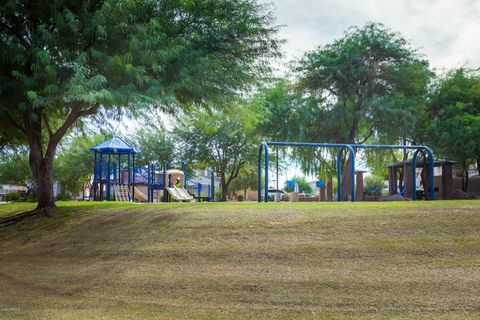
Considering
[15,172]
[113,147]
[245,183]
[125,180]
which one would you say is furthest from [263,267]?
[245,183]

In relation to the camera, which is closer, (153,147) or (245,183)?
(153,147)

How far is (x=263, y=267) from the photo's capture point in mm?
8133

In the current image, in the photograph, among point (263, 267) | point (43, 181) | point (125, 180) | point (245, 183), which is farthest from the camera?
point (245, 183)

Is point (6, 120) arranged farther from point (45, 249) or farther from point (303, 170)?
point (303, 170)

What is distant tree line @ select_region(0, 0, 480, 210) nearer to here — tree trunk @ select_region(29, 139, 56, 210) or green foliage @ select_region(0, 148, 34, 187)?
tree trunk @ select_region(29, 139, 56, 210)

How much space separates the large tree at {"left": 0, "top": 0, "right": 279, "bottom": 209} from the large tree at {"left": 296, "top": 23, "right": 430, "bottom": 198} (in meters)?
12.9

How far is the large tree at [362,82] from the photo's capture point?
27.0 meters

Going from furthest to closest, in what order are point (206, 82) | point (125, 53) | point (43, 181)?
1. point (43, 181)
2. point (206, 82)
3. point (125, 53)

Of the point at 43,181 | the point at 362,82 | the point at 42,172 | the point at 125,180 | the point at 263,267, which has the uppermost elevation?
the point at 362,82

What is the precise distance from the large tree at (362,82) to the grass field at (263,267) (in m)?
17.3

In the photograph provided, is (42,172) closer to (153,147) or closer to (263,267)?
(263,267)

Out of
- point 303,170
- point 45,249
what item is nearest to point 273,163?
point 303,170

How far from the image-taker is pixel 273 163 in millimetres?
41969

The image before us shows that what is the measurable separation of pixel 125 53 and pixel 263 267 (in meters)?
7.12
